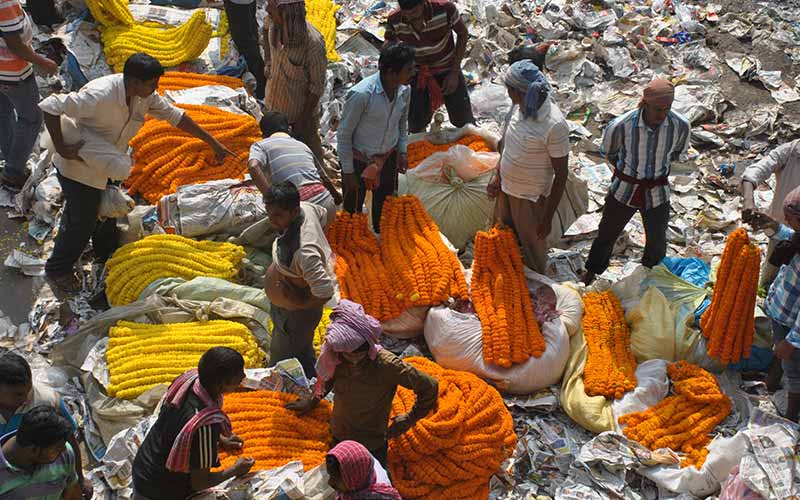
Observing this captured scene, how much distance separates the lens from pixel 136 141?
5.87 m

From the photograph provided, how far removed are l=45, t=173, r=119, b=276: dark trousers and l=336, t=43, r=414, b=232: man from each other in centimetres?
149

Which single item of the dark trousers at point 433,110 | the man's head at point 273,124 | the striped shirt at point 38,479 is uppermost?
the man's head at point 273,124

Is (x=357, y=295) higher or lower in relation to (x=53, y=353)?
higher

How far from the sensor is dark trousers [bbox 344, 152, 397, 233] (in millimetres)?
5484

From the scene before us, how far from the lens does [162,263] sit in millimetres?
5055

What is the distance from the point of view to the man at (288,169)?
4.88m

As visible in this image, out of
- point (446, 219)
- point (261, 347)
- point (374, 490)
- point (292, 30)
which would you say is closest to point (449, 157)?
point (446, 219)

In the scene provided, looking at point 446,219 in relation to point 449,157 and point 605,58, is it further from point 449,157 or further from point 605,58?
point 605,58

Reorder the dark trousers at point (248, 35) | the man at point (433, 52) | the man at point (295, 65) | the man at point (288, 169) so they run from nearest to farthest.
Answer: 1. the man at point (288, 169)
2. the man at point (295, 65)
3. the man at point (433, 52)
4. the dark trousers at point (248, 35)

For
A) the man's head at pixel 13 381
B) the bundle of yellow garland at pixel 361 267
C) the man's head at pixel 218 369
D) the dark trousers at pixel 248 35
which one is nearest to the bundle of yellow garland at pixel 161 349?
the bundle of yellow garland at pixel 361 267

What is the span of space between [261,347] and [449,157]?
202cm

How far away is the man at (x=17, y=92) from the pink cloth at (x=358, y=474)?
12.3 ft

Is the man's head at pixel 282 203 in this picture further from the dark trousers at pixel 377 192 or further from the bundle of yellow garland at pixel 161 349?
the dark trousers at pixel 377 192

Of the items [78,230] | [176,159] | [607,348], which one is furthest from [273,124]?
[607,348]
